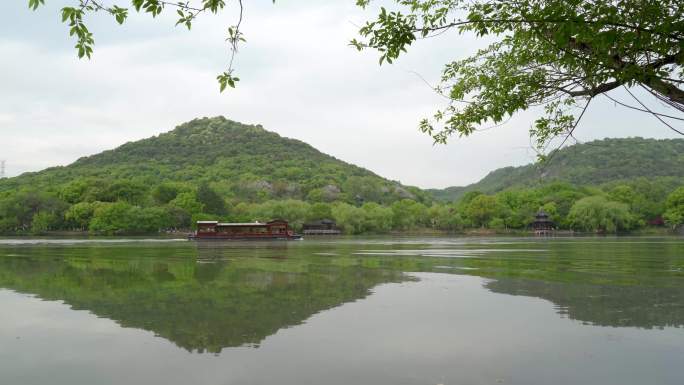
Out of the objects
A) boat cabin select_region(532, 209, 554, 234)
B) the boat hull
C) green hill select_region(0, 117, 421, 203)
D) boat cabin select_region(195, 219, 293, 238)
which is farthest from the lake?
green hill select_region(0, 117, 421, 203)

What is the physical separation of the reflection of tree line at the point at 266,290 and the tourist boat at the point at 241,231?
125 ft

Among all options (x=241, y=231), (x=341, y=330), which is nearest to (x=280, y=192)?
(x=241, y=231)

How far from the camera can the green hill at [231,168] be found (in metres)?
120

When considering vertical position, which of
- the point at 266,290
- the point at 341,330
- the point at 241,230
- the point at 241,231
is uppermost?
the point at 241,230

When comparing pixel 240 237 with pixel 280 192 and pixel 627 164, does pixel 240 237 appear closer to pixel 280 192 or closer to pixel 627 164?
pixel 280 192

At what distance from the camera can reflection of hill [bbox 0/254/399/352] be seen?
7982mm

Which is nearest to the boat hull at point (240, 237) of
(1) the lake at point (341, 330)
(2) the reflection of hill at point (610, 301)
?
(1) the lake at point (341, 330)

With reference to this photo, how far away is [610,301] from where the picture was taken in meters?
10.4

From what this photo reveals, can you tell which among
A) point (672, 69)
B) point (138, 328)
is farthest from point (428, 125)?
point (138, 328)

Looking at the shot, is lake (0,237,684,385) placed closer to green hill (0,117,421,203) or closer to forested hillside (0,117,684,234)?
forested hillside (0,117,684,234)

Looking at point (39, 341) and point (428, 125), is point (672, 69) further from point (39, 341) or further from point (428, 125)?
point (39, 341)

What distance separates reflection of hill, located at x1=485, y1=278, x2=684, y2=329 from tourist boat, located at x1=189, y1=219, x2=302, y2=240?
1861 inches

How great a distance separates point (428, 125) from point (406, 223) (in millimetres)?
92128

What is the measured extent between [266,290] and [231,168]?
137 m
